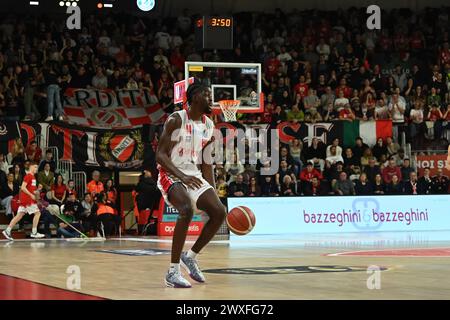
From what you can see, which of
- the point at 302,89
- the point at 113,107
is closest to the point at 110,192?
the point at 113,107

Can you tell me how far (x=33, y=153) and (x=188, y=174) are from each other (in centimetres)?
1445

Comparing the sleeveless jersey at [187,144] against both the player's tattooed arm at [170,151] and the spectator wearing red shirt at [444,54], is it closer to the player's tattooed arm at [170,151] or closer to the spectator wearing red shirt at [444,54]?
the player's tattooed arm at [170,151]

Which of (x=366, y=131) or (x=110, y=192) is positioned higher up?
(x=366, y=131)

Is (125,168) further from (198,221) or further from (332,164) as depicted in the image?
(332,164)

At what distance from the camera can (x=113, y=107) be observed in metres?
26.8

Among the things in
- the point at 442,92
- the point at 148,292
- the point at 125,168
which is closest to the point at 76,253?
the point at 148,292

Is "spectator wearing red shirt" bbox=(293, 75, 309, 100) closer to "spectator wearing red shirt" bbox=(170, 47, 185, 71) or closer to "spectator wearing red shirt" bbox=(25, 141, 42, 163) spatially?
"spectator wearing red shirt" bbox=(170, 47, 185, 71)

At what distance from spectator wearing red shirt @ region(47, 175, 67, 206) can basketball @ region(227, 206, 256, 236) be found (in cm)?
1144

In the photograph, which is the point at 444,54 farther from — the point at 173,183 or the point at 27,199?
the point at 173,183

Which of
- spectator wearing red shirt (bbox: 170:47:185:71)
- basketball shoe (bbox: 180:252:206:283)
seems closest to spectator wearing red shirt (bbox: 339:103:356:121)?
spectator wearing red shirt (bbox: 170:47:185:71)

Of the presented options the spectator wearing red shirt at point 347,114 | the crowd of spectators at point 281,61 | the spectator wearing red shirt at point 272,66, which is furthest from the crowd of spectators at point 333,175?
the spectator wearing red shirt at point 272,66

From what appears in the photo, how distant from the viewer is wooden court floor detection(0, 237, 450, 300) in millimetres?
8109

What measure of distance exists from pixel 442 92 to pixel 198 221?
1096 cm

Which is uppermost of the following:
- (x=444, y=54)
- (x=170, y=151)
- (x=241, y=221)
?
(x=444, y=54)
